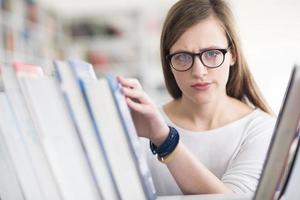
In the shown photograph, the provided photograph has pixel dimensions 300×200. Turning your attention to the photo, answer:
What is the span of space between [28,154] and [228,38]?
62cm

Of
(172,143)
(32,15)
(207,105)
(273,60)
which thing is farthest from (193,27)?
(273,60)

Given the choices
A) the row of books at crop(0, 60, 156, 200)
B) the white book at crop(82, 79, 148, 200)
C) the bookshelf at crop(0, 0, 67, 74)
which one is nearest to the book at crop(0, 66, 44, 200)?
the row of books at crop(0, 60, 156, 200)

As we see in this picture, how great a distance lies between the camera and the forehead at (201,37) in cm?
93

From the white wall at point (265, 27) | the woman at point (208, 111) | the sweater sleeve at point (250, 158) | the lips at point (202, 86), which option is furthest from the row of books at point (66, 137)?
the white wall at point (265, 27)

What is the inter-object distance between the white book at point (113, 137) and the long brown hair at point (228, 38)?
17.6 inches

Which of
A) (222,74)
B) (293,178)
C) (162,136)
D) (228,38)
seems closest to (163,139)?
(162,136)

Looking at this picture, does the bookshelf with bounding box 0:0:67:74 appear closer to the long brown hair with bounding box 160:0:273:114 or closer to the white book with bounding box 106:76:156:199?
the long brown hair with bounding box 160:0:273:114

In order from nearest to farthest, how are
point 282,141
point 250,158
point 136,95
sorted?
point 282,141
point 136,95
point 250,158

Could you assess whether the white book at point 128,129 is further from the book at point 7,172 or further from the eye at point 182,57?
the eye at point 182,57

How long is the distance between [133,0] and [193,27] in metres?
4.36

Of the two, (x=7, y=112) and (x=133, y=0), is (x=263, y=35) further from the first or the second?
(x=7, y=112)

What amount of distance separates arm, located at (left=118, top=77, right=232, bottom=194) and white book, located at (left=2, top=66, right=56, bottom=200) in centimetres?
15

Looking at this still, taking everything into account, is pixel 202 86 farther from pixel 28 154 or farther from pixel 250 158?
pixel 28 154

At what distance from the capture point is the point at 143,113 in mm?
651
